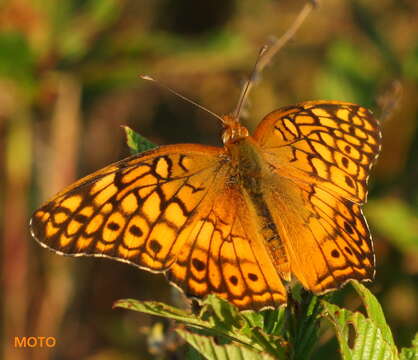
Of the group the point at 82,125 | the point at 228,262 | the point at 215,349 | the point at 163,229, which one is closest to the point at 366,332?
the point at 215,349

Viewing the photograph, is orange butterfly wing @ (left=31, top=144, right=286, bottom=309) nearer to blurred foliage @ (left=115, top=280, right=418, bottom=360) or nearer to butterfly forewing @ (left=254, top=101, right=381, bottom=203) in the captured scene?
blurred foliage @ (left=115, top=280, right=418, bottom=360)

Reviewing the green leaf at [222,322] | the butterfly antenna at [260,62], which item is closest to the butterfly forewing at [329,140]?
the butterfly antenna at [260,62]

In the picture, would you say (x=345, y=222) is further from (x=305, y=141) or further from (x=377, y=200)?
(x=377, y=200)

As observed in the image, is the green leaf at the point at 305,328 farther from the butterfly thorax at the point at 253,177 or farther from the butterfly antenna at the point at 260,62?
the butterfly antenna at the point at 260,62

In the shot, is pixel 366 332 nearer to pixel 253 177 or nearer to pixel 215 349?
pixel 215 349

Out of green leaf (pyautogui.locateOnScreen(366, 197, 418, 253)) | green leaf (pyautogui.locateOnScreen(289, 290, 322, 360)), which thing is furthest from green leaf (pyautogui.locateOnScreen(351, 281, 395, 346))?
green leaf (pyautogui.locateOnScreen(366, 197, 418, 253))

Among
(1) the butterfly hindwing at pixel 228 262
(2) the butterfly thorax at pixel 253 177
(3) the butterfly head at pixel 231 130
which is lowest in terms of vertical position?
(1) the butterfly hindwing at pixel 228 262

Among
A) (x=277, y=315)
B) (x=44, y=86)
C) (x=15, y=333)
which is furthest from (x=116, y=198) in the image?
(x=15, y=333)
